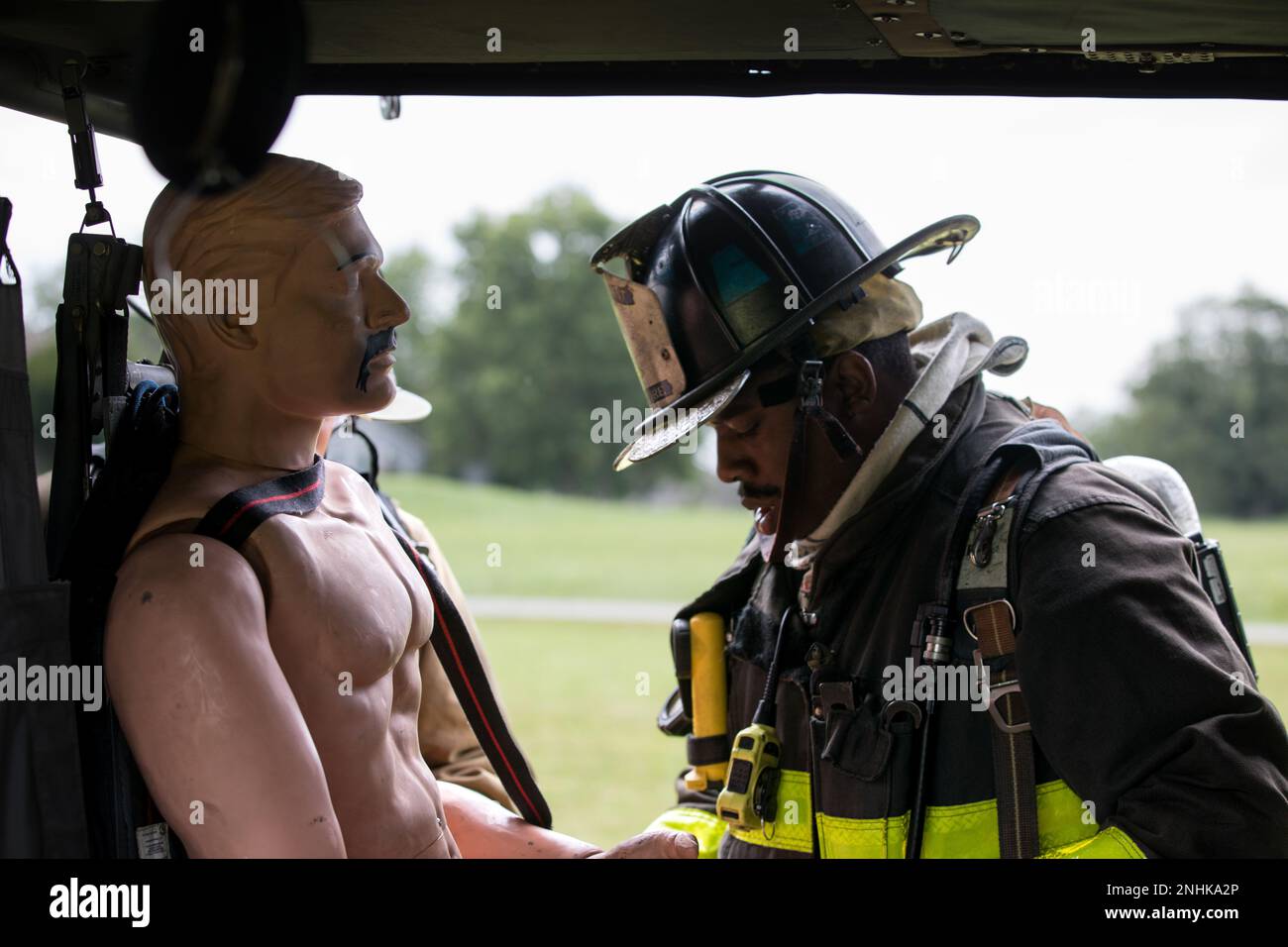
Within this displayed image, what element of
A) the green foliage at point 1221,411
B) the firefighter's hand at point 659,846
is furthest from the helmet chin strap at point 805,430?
the green foliage at point 1221,411

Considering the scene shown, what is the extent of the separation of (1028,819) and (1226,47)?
139 centimetres

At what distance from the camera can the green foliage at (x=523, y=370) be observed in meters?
34.8

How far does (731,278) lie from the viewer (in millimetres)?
2729

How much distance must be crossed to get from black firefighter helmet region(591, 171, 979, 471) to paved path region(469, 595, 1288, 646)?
1700cm

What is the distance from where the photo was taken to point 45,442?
7.78 feet

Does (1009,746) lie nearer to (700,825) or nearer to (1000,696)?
(1000,696)

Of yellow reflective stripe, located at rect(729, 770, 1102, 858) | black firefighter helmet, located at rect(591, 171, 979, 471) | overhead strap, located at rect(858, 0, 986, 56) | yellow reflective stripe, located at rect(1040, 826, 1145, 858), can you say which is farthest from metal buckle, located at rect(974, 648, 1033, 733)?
overhead strap, located at rect(858, 0, 986, 56)

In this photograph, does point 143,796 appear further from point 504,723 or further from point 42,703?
point 504,723

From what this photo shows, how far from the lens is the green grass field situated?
492 inches

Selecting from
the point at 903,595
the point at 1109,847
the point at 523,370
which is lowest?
the point at 523,370

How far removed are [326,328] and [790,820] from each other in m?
1.40

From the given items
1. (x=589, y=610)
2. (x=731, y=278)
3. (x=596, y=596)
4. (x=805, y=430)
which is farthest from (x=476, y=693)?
(x=596, y=596)

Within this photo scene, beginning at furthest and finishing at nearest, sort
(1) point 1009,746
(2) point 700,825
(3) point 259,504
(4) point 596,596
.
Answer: (4) point 596,596 → (2) point 700,825 → (1) point 1009,746 → (3) point 259,504

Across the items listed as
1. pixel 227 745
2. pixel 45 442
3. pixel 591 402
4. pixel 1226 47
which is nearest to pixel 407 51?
pixel 45 442
